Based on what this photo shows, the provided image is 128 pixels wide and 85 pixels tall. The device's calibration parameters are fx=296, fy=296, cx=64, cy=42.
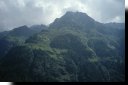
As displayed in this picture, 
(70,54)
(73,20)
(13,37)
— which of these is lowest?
(70,54)

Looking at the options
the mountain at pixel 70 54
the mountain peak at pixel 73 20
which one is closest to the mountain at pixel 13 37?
the mountain at pixel 70 54

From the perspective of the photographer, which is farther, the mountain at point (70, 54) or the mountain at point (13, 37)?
the mountain at point (13, 37)

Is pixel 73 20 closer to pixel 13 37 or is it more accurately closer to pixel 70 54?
pixel 70 54

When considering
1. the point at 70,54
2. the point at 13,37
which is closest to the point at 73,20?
the point at 70,54

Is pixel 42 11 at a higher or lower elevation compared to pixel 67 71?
higher

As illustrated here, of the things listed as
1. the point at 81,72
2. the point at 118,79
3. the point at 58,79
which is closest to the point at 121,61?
the point at 118,79

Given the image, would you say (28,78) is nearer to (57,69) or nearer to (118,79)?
(57,69)

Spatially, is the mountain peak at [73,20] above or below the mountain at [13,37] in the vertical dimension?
above

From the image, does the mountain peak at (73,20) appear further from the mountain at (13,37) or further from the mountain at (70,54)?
the mountain at (13,37)
